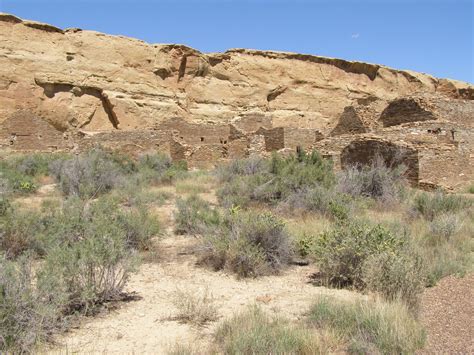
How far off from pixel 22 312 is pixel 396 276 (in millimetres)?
3092

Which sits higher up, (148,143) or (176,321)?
(148,143)

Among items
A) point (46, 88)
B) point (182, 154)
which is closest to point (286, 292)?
point (182, 154)

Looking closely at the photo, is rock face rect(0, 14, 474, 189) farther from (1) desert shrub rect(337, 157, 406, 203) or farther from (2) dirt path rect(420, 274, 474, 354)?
(2) dirt path rect(420, 274, 474, 354)

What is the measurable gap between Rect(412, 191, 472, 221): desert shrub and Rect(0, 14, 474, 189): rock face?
2.99 metres

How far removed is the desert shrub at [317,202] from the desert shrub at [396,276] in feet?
9.61

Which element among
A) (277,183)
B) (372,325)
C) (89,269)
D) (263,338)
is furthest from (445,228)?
(89,269)

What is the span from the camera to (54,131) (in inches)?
701

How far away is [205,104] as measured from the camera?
2558cm

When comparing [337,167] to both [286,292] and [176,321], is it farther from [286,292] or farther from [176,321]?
[176,321]

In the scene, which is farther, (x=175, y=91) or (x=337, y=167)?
(x=175, y=91)

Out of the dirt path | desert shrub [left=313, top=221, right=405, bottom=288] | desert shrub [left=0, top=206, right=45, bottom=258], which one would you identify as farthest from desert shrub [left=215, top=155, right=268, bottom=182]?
the dirt path

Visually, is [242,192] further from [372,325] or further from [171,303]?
[372,325]

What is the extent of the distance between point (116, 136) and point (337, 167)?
8701mm

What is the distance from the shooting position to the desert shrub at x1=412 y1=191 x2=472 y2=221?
778 centimetres
